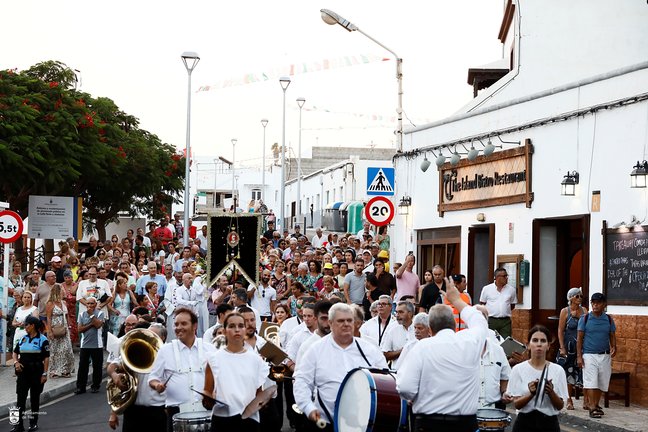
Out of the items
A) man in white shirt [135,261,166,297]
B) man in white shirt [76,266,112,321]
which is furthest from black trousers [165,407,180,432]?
man in white shirt [135,261,166,297]

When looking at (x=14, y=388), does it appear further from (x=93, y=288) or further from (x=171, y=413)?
(x=171, y=413)

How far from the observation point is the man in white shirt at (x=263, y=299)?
2080 centimetres

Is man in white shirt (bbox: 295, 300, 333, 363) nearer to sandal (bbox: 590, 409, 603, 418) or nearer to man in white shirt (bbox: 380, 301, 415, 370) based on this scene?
man in white shirt (bbox: 380, 301, 415, 370)

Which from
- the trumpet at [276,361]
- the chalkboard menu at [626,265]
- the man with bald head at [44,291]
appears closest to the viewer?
the trumpet at [276,361]

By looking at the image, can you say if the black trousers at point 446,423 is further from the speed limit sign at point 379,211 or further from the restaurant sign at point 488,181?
the speed limit sign at point 379,211

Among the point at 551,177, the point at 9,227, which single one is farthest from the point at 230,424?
the point at 9,227

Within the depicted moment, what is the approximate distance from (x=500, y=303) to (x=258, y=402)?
37.3 feet

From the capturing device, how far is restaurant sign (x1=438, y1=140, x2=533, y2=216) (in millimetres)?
22359

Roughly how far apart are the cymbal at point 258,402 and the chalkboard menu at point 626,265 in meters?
9.97

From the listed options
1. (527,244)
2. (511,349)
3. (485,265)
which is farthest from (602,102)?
(511,349)

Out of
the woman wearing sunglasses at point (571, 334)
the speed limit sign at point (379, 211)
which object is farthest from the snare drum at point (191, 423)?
the speed limit sign at point (379, 211)

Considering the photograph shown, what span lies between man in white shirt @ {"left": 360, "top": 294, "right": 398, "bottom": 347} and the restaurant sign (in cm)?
879

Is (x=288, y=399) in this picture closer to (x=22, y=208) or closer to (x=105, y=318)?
(x=105, y=318)
